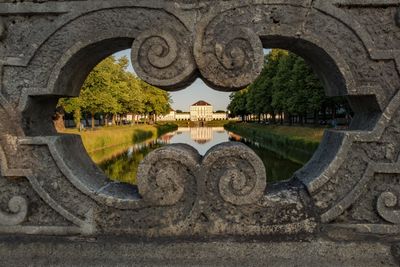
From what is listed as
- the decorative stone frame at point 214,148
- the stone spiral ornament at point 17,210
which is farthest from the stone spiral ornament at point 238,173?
the stone spiral ornament at point 17,210

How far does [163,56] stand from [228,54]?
55 cm

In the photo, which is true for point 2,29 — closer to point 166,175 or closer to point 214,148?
point 166,175

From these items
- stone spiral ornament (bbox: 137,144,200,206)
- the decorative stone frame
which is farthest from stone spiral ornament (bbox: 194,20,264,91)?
stone spiral ornament (bbox: 137,144,200,206)

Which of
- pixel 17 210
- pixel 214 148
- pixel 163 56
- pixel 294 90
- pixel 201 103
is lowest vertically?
pixel 17 210

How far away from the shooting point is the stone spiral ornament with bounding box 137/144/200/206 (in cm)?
294

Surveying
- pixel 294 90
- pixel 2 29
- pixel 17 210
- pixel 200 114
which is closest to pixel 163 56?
pixel 2 29

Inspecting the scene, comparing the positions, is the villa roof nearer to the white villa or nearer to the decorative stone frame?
the white villa

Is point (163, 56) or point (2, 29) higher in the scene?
point (2, 29)

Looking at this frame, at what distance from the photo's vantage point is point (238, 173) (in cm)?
294

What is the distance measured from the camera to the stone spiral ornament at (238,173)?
115 inches

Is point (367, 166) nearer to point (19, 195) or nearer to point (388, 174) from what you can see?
point (388, 174)

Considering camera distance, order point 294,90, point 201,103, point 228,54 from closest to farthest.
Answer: point 228,54
point 294,90
point 201,103

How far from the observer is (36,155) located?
3.04 metres

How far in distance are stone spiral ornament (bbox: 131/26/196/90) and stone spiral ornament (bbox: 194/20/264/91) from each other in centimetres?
11
